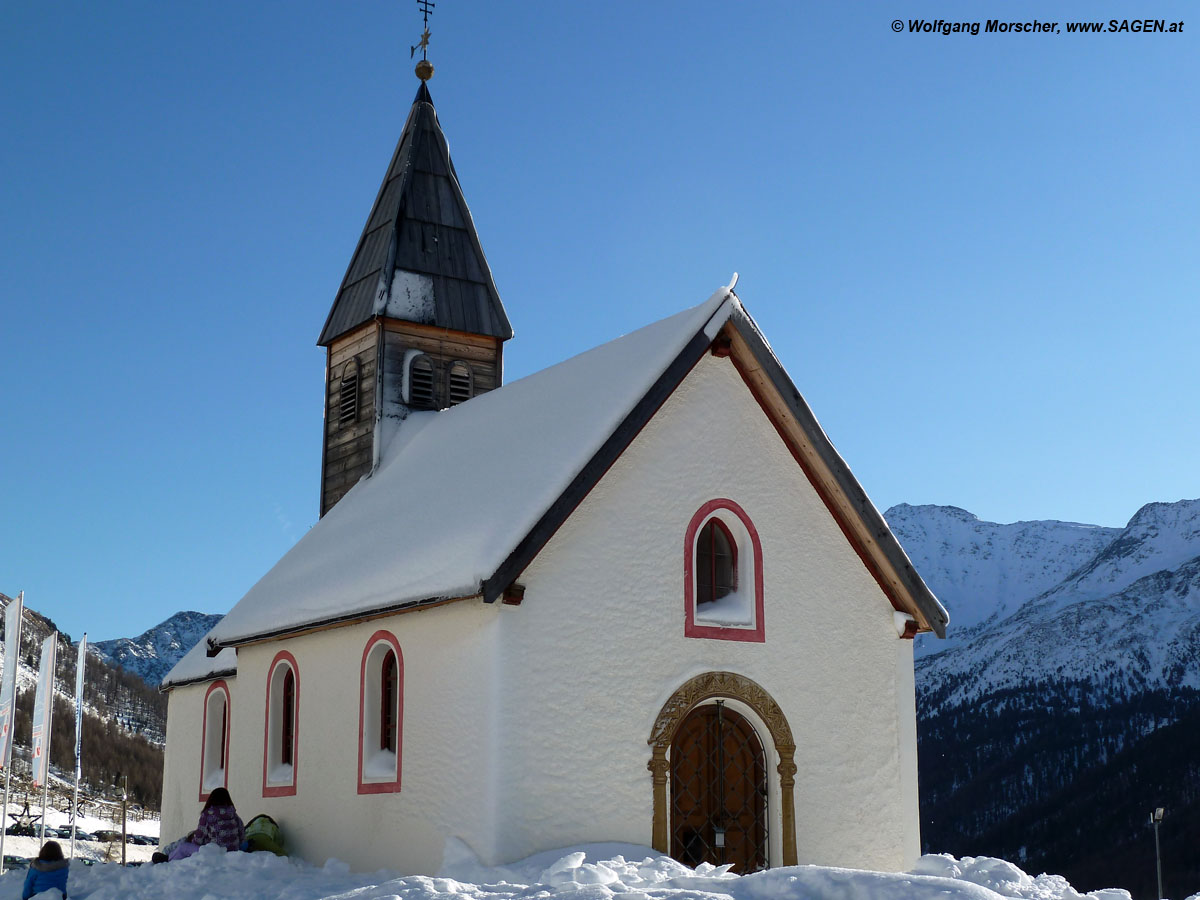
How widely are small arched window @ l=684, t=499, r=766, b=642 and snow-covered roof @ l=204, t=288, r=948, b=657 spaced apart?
1.36m

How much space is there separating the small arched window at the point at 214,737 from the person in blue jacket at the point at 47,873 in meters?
7.57

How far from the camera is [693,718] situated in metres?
17.3

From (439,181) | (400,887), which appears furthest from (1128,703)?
(400,887)

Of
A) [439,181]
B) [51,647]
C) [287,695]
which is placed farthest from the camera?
[439,181]

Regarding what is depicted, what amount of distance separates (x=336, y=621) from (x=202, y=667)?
8.00m

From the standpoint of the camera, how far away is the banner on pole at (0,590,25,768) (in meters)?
22.1

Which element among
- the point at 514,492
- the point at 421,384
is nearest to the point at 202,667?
the point at 421,384

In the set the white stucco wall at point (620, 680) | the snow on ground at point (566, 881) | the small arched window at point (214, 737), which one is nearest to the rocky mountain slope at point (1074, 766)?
the small arched window at point (214, 737)

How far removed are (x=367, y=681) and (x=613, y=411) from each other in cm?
472

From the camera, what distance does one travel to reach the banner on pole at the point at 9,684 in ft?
72.4

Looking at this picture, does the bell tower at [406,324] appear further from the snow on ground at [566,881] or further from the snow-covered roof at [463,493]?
the snow on ground at [566,881]

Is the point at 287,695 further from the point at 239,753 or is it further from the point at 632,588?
the point at 632,588

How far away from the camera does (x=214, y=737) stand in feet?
80.8

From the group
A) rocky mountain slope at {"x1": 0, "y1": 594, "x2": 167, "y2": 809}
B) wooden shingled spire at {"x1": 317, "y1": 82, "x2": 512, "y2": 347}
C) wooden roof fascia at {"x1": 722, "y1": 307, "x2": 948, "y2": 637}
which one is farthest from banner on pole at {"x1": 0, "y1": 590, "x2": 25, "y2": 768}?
rocky mountain slope at {"x1": 0, "y1": 594, "x2": 167, "y2": 809}
